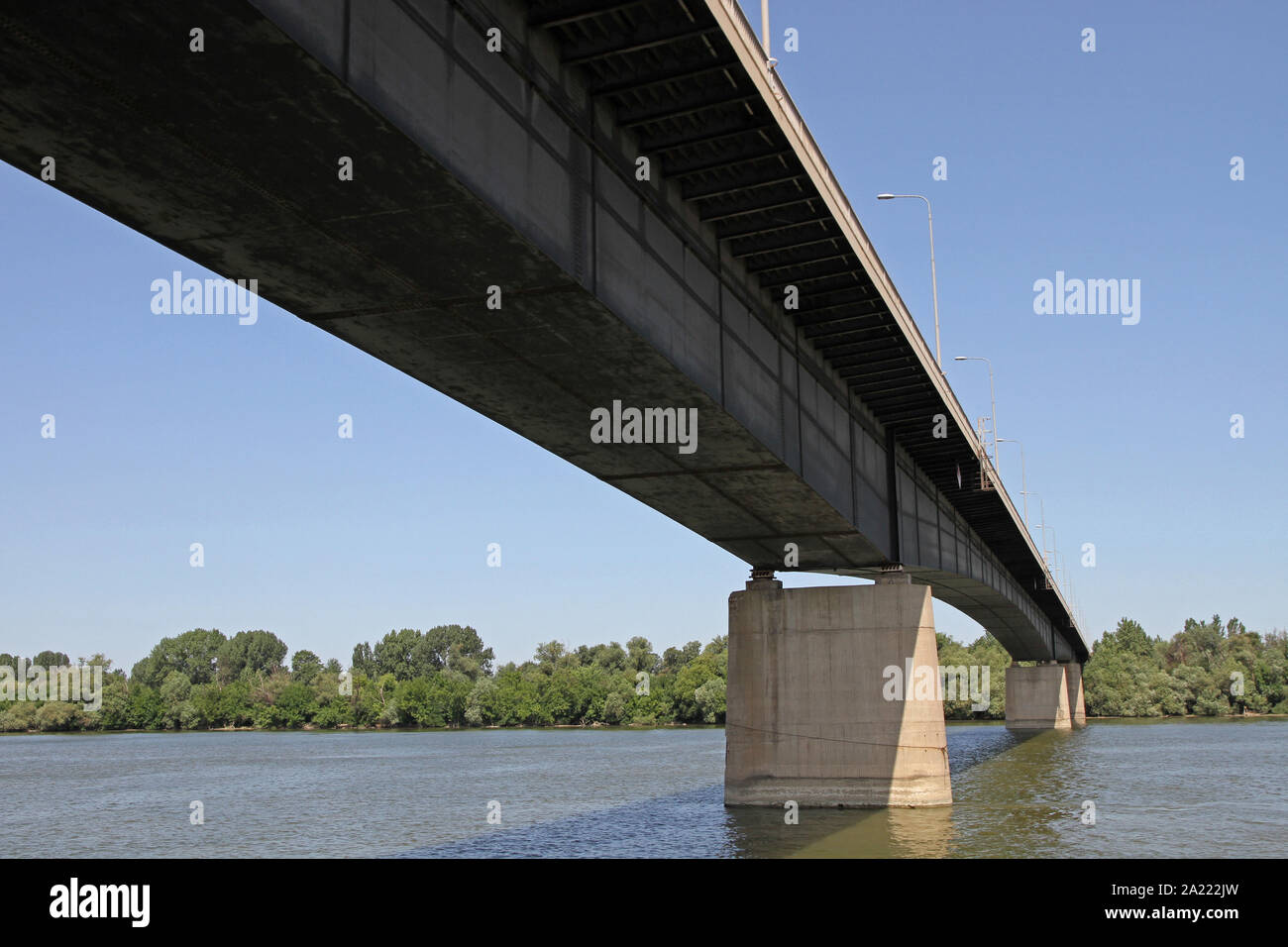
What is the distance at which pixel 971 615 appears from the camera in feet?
226

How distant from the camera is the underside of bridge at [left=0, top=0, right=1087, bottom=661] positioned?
9453 mm

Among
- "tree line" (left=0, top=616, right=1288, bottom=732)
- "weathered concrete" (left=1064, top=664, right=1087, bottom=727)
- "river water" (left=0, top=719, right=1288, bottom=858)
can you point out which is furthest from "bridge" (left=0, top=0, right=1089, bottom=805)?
"tree line" (left=0, top=616, right=1288, bottom=732)

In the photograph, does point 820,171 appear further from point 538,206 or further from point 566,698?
point 566,698

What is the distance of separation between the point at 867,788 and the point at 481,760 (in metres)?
44.6

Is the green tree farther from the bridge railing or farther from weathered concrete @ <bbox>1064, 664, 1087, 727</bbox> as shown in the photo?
the bridge railing

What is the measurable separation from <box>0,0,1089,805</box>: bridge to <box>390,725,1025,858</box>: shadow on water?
7.54 metres

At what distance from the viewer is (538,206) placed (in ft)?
42.9

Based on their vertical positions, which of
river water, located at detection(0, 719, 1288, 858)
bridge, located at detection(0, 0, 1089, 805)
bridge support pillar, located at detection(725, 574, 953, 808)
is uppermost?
bridge, located at detection(0, 0, 1089, 805)

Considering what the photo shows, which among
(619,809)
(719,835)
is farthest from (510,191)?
(619,809)

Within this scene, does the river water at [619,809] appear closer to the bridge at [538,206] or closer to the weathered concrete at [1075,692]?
the bridge at [538,206]

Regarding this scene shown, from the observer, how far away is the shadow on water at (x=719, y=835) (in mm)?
25562

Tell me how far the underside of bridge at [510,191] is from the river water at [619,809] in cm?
956
